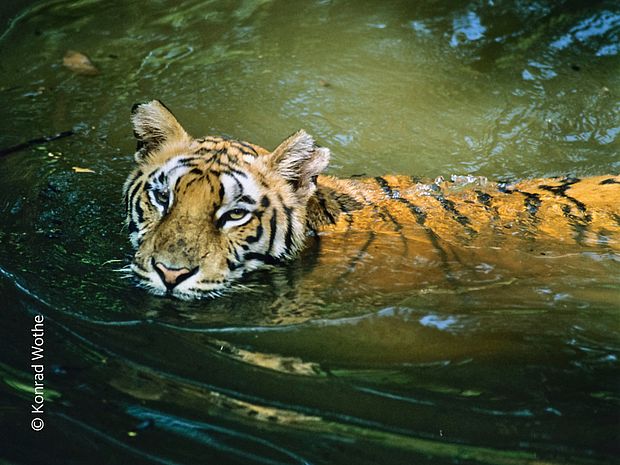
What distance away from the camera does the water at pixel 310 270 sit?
2312 mm

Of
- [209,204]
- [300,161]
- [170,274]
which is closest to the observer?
[170,274]

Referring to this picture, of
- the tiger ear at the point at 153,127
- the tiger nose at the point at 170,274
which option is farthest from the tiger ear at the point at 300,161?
the tiger nose at the point at 170,274

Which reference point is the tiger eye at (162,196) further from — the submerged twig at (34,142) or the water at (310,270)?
the submerged twig at (34,142)

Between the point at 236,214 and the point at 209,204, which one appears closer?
the point at 209,204

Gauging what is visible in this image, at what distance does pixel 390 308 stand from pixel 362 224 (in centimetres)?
53

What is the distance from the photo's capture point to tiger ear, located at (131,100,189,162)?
3.30 meters

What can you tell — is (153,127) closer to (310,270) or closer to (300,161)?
(300,161)

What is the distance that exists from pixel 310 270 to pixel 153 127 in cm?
90

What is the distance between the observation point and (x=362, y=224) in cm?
346

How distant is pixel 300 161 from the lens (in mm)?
3248

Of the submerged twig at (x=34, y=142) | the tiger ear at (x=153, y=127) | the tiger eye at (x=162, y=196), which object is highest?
the tiger ear at (x=153, y=127)

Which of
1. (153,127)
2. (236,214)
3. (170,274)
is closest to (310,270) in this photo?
(236,214)

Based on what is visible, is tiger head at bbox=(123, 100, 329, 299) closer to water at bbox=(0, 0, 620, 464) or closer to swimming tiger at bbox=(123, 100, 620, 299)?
swimming tiger at bbox=(123, 100, 620, 299)

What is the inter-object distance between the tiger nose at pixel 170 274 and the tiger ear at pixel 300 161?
2.16 ft
